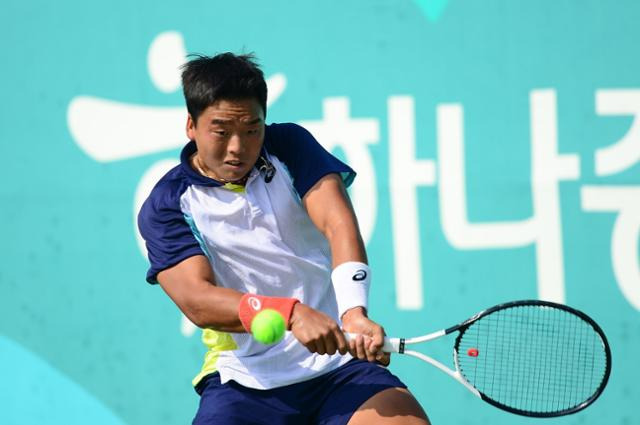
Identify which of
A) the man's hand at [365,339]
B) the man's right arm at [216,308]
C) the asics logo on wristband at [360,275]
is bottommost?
the man's hand at [365,339]

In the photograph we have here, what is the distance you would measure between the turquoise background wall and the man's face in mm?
1898

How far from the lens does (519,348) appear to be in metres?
4.36

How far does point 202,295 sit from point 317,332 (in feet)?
1.28

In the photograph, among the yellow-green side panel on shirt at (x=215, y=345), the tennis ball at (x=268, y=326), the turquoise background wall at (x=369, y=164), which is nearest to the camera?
the tennis ball at (x=268, y=326)

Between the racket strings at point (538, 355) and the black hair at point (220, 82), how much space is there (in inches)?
53.5

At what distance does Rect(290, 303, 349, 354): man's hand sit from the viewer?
305 cm

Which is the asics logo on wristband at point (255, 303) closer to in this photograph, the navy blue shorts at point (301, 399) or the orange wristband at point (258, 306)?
the orange wristband at point (258, 306)

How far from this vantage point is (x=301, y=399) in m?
3.40

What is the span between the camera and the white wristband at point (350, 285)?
10.6 feet

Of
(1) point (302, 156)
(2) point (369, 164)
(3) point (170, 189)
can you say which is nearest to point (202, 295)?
(3) point (170, 189)

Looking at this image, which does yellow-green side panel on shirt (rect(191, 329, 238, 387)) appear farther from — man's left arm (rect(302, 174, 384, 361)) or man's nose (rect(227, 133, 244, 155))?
man's nose (rect(227, 133, 244, 155))

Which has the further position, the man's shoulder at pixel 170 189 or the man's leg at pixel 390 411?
the man's shoulder at pixel 170 189

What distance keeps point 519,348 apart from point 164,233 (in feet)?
5.37

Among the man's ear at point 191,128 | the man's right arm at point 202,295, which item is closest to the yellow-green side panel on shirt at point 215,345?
the man's right arm at point 202,295
